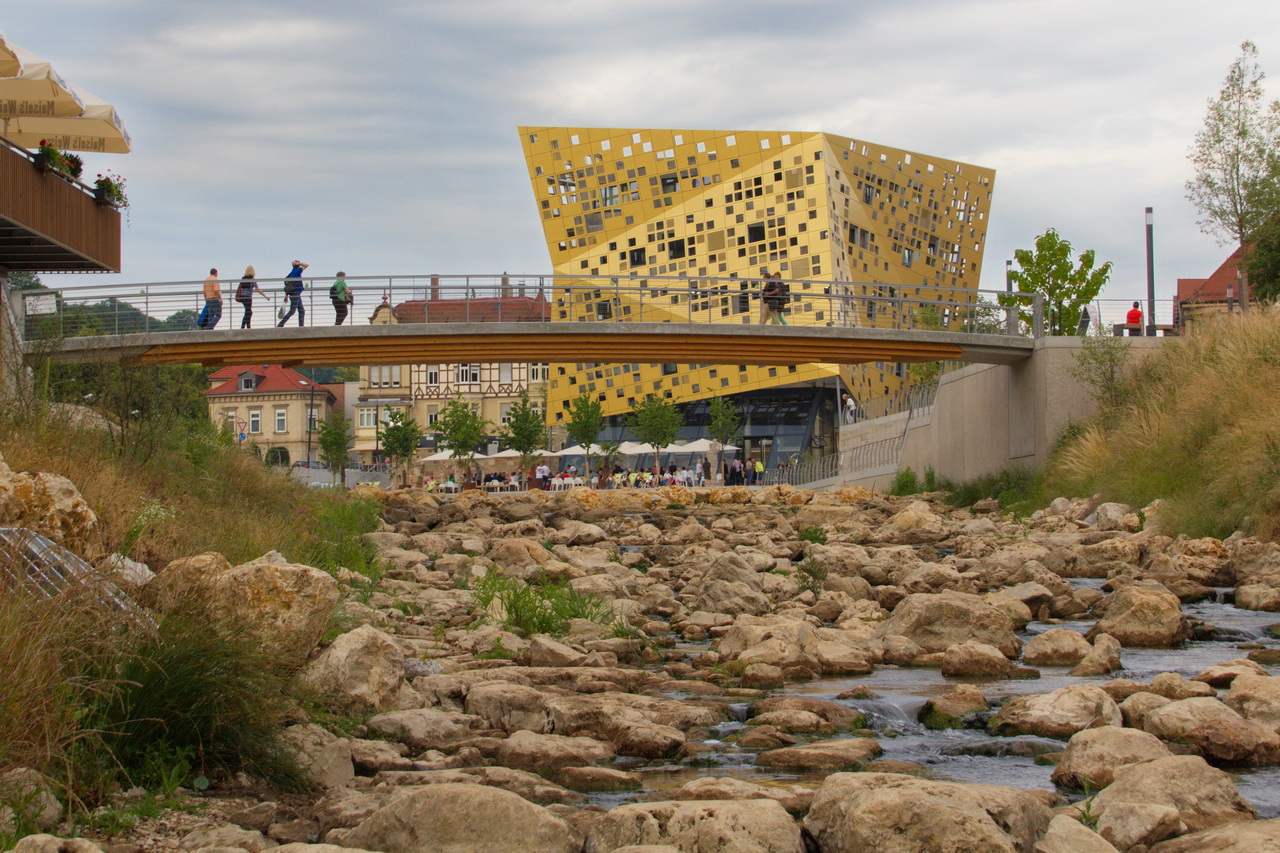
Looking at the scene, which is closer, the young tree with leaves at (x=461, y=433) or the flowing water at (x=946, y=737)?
the flowing water at (x=946, y=737)

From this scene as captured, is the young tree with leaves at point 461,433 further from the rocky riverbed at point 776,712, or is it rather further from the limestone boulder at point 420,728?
the limestone boulder at point 420,728

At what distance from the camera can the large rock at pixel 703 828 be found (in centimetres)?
480

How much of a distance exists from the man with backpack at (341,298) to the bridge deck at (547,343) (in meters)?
0.68

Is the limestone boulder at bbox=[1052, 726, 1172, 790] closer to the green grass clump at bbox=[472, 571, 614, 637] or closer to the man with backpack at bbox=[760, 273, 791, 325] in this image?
the green grass clump at bbox=[472, 571, 614, 637]

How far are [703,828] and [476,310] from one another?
946 inches

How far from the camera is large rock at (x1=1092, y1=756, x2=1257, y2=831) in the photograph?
5211mm

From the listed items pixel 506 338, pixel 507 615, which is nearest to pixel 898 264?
pixel 506 338

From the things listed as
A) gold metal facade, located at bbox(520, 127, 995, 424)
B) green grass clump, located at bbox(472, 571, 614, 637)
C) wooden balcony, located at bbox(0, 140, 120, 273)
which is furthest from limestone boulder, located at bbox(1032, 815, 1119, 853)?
gold metal facade, located at bbox(520, 127, 995, 424)

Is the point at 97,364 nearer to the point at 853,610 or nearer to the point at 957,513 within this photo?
the point at 853,610

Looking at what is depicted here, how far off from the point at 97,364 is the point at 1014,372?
20616 millimetres

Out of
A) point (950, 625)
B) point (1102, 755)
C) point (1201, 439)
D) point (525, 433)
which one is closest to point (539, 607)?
point (950, 625)

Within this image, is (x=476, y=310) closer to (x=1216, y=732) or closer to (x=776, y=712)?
(x=776, y=712)

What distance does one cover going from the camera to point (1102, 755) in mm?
6051

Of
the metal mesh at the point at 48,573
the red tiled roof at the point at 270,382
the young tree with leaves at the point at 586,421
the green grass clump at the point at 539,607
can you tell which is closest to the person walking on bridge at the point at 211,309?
the green grass clump at the point at 539,607
